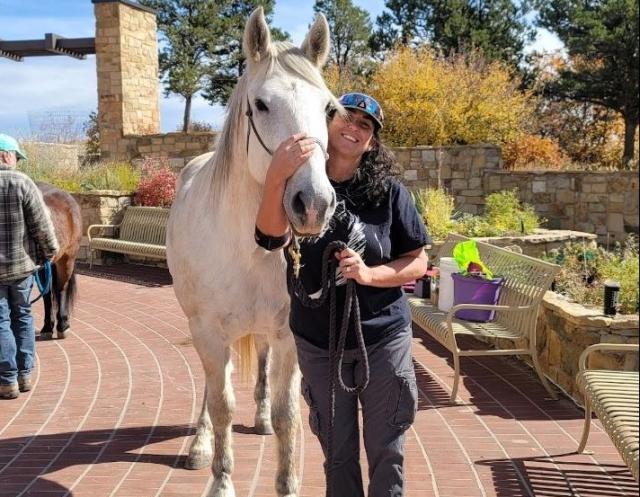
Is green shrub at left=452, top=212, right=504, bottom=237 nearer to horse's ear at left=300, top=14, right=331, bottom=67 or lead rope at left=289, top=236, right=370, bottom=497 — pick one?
horse's ear at left=300, top=14, right=331, bottom=67

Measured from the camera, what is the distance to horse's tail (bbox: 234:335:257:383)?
3.58 m

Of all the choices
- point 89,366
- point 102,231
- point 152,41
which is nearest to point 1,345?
point 89,366

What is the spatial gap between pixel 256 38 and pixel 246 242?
0.86 m

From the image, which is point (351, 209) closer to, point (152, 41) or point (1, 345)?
point (1, 345)

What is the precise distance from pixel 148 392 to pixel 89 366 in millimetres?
952

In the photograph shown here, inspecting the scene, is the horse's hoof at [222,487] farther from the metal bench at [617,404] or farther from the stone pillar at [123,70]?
the stone pillar at [123,70]

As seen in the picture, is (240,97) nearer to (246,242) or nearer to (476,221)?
(246,242)

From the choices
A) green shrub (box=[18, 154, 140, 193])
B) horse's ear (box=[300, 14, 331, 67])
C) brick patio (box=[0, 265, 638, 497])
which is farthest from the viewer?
green shrub (box=[18, 154, 140, 193])

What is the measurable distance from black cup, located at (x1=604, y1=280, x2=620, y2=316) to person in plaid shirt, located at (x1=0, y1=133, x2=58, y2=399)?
13.1 feet

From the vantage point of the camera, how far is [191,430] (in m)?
3.88

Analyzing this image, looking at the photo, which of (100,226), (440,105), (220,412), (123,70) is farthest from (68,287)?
(123,70)

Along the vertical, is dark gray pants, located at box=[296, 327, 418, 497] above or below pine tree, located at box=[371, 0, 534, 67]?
below

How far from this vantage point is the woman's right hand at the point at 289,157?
1.89 m

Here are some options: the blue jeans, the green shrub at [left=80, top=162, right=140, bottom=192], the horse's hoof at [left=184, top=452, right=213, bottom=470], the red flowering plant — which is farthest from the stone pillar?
the horse's hoof at [left=184, top=452, right=213, bottom=470]
